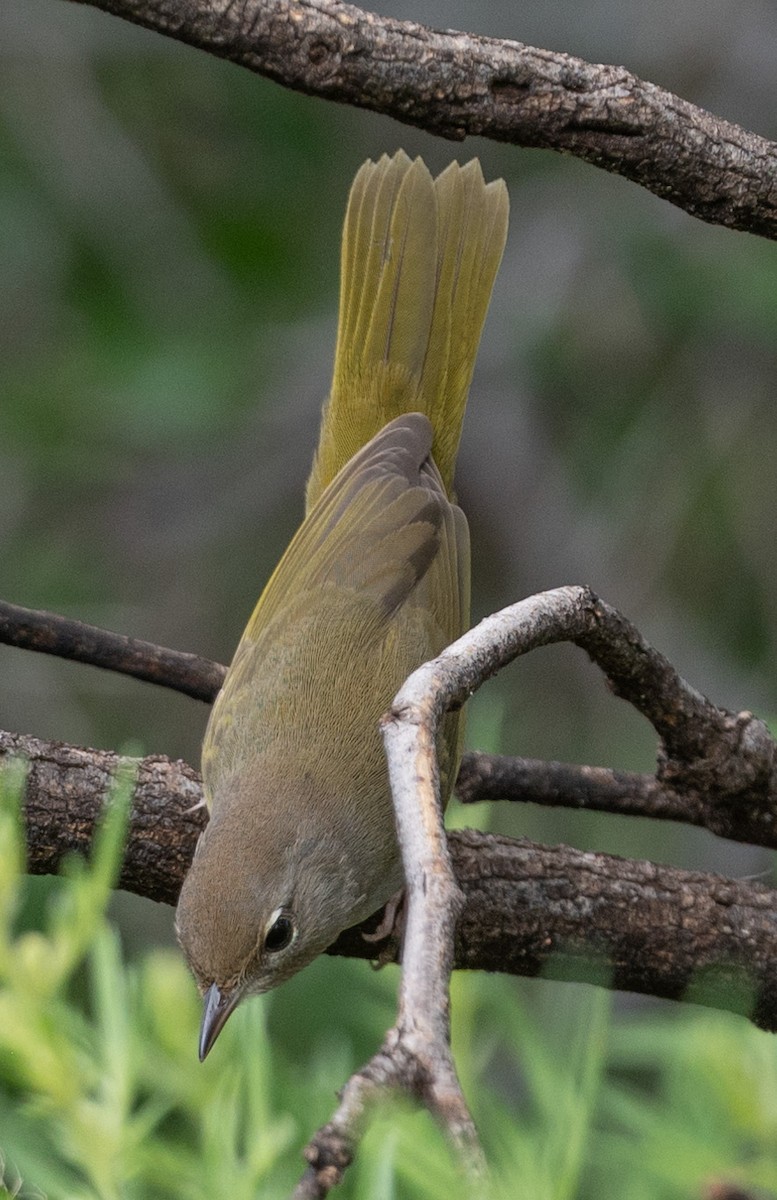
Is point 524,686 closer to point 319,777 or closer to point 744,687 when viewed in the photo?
point 744,687

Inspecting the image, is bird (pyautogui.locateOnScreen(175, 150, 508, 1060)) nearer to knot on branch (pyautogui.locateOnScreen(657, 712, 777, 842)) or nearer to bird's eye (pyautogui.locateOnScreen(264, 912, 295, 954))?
bird's eye (pyautogui.locateOnScreen(264, 912, 295, 954))

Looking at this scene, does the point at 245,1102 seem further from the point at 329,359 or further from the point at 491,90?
the point at 329,359

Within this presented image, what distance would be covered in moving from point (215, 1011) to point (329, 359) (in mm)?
3507

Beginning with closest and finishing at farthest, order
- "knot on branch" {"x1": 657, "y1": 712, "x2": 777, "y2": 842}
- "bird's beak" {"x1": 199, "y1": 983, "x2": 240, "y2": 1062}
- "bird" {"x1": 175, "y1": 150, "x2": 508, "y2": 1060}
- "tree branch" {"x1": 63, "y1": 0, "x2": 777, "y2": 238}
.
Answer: "tree branch" {"x1": 63, "y1": 0, "x2": 777, "y2": 238} → "bird's beak" {"x1": 199, "y1": 983, "x2": 240, "y2": 1062} → "knot on branch" {"x1": 657, "y1": 712, "x2": 777, "y2": 842} → "bird" {"x1": 175, "y1": 150, "x2": 508, "y2": 1060}

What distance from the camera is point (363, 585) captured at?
12.6 feet

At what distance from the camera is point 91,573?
232 inches

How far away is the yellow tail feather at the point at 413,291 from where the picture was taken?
12.5 feet

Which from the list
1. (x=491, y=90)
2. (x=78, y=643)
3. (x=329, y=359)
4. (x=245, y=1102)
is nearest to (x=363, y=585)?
(x=78, y=643)

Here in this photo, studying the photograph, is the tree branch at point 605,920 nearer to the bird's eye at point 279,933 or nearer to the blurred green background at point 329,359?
the bird's eye at point 279,933

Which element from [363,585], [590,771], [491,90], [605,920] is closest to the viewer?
[491,90]

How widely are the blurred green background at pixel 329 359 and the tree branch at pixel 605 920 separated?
91.7 inches

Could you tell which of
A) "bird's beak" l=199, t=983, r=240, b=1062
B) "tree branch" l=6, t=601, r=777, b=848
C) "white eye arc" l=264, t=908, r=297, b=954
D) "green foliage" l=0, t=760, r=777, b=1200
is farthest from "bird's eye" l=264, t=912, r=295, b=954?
"green foliage" l=0, t=760, r=777, b=1200

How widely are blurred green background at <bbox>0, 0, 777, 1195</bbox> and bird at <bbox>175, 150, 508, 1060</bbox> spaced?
4.99 ft

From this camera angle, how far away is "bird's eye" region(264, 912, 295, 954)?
3.20 metres
